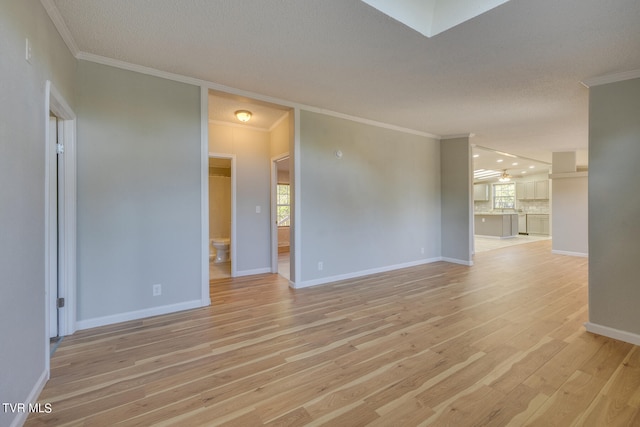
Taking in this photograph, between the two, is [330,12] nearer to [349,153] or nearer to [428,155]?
[349,153]

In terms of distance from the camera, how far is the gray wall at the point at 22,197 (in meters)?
1.35

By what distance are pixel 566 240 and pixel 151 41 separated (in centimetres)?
883

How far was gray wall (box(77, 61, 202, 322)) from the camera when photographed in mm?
2611

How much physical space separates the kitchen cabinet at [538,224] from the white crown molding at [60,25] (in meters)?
13.6

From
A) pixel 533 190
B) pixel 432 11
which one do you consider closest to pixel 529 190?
pixel 533 190

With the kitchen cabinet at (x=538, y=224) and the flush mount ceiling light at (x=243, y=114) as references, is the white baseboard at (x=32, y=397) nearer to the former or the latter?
the flush mount ceiling light at (x=243, y=114)

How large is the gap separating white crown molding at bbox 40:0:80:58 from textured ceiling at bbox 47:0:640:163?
0.02 meters

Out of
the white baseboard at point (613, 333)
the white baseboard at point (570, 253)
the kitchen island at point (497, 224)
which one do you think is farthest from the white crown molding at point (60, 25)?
the kitchen island at point (497, 224)

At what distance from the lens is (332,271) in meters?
4.23

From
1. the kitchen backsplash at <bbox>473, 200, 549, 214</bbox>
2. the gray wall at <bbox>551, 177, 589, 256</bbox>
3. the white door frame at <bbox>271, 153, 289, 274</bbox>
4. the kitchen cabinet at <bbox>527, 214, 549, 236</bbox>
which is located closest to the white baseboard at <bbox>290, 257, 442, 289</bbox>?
the white door frame at <bbox>271, 153, 289, 274</bbox>

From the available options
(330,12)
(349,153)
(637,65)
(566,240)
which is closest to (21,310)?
(330,12)

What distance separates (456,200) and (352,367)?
4.56 meters

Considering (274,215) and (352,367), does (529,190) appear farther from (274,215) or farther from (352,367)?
(352,367)

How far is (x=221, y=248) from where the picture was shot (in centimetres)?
578
